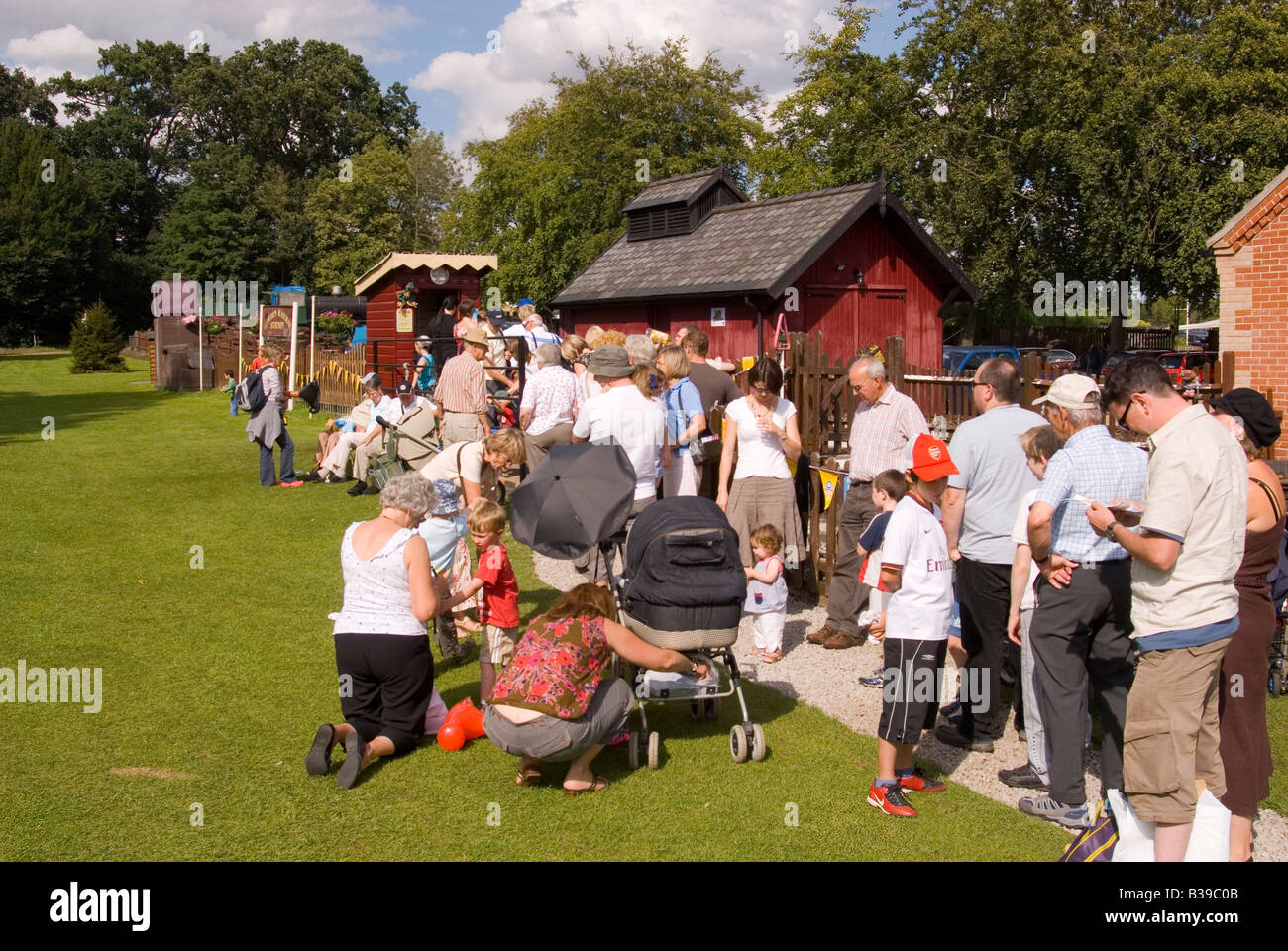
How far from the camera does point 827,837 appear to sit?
17.2 ft

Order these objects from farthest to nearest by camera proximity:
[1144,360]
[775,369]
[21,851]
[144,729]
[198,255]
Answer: [198,255] → [775,369] → [144,729] → [21,851] → [1144,360]

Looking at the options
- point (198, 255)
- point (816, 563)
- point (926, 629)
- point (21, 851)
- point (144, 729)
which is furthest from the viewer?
point (198, 255)

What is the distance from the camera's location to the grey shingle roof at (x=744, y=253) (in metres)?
22.5

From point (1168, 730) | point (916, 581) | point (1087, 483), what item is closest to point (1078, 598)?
point (1087, 483)

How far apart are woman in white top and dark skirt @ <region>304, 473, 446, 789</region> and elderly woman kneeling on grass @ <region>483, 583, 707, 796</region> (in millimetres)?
605

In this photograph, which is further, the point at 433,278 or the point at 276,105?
the point at 276,105

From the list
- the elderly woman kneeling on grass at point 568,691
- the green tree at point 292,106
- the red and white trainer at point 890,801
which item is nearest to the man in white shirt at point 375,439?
the elderly woman kneeling on grass at point 568,691

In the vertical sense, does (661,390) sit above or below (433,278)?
below

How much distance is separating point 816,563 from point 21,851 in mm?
6382

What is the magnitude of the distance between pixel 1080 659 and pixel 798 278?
59.8ft

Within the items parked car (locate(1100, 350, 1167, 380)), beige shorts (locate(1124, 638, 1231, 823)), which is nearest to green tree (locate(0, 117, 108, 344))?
parked car (locate(1100, 350, 1167, 380))

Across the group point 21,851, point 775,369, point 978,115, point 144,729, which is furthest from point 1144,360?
point 978,115

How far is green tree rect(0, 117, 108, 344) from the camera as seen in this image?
57156mm

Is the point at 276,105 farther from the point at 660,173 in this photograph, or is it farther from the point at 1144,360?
the point at 1144,360
